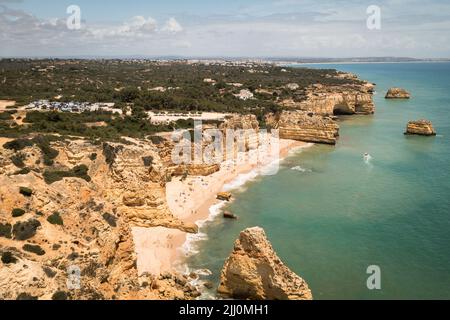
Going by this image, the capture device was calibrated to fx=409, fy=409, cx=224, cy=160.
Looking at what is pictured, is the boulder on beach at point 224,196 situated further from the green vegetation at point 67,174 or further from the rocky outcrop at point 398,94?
the rocky outcrop at point 398,94

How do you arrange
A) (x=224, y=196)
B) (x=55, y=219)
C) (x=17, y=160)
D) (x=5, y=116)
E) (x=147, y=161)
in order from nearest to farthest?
(x=55, y=219), (x=17, y=160), (x=147, y=161), (x=224, y=196), (x=5, y=116)

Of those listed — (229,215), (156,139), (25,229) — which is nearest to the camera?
(25,229)

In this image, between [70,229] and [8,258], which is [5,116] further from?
[8,258]

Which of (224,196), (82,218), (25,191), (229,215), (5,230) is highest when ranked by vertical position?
(25,191)

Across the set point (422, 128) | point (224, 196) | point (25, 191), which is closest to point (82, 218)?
point (25, 191)

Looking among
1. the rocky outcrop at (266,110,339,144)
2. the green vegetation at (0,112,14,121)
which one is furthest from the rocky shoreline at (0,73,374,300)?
the rocky outcrop at (266,110,339,144)
